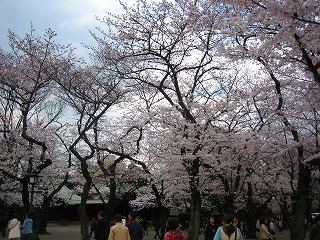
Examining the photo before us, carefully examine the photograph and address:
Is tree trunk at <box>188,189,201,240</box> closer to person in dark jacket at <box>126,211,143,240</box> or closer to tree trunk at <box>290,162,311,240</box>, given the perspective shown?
tree trunk at <box>290,162,311,240</box>

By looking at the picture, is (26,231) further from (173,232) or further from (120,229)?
(173,232)

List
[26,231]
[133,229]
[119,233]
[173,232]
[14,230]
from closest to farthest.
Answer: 1. [173,232]
2. [119,233]
3. [133,229]
4. [14,230]
5. [26,231]

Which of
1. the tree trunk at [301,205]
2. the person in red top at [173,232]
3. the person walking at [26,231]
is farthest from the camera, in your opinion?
the tree trunk at [301,205]

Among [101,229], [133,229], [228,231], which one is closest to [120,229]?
[133,229]

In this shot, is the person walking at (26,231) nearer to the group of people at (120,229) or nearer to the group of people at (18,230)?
the group of people at (18,230)

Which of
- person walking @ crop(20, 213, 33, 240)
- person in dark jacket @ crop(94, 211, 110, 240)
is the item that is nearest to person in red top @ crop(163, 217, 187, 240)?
person in dark jacket @ crop(94, 211, 110, 240)

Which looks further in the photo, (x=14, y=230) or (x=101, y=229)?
(x=14, y=230)

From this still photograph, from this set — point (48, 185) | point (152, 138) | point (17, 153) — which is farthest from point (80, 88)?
point (48, 185)

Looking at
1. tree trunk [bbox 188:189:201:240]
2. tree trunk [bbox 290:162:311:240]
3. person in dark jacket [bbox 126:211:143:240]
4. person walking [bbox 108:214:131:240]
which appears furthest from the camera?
tree trunk [bbox 188:189:201:240]

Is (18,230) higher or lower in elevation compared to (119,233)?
higher

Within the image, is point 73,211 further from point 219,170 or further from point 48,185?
point 219,170

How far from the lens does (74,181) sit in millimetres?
28922

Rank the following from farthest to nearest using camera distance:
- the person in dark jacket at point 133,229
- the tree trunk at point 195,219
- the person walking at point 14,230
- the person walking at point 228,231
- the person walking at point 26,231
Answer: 1. the tree trunk at point 195,219
2. the person walking at point 26,231
3. the person walking at point 14,230
4. the person in dark jacket at point 133,229
5. the person walking at point 228,231

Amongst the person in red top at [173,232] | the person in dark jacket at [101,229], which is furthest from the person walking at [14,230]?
the person in red top at [173,232]
